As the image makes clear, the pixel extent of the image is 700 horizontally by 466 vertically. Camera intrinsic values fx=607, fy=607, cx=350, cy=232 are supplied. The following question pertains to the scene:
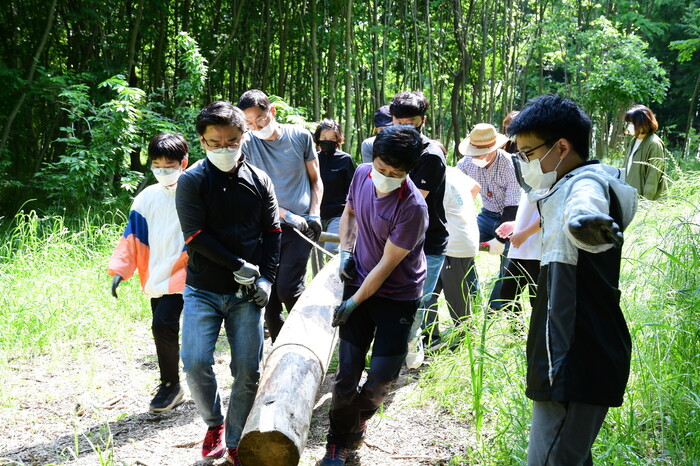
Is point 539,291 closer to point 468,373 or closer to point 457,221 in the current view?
point 468,373

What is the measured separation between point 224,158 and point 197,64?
5556 mm

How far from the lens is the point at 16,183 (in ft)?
27.3

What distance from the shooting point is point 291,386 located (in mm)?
2818

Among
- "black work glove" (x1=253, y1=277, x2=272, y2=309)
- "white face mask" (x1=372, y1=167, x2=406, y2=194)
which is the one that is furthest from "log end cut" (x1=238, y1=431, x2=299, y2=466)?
"white face mask" (x1=372, y1=167, x2=406, y2=194)

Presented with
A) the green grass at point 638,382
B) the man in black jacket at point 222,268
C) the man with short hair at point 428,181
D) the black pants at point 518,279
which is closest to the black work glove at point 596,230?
the green grass at point 638,382

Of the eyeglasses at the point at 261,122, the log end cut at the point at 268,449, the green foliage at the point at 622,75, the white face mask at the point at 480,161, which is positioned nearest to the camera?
the log end cut at the point at 268,449

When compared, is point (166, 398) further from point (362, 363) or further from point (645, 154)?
point (645, 154)

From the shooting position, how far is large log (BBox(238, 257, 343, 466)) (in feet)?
8.20

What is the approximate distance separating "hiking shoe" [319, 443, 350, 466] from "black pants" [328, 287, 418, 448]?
0.08ft

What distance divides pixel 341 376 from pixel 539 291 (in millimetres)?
1263

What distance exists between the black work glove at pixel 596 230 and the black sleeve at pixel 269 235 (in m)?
1.76

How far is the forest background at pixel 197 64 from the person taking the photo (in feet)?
25.6

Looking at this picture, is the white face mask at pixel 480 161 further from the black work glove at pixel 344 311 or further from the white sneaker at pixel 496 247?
the black work glove at pixel 344 311

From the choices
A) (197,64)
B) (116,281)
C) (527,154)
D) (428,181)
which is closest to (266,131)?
(428,181)
